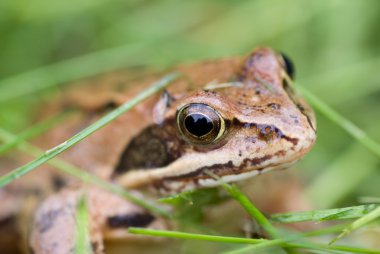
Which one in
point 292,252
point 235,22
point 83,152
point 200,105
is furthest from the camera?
point 235,22

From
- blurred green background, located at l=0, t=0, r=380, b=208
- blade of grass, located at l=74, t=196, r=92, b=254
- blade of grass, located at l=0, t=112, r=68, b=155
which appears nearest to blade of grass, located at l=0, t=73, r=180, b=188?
blade of grass, located at l=0, t=112, r=68, b=155

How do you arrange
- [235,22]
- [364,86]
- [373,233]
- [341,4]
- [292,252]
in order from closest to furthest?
[292,252]
[373,233]
[364,86]
[341,4]
[235,22]

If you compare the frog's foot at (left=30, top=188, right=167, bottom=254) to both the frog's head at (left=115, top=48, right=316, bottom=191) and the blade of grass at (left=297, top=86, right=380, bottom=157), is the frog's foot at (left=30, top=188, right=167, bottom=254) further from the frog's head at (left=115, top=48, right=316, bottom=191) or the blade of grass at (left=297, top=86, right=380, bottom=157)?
the blade of grass at (left=297, top=86, right=380, bottom=157)

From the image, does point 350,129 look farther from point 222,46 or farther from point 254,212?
point 222,46

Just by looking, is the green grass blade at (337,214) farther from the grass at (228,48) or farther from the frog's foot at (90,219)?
the grass at (228,48)

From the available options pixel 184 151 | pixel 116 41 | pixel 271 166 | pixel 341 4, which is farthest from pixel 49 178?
pixel 341 4

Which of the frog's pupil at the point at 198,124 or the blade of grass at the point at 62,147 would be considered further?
the frog's pupil at the point at 198,124

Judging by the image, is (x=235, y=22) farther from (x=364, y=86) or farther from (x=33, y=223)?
(x=33, y=223)

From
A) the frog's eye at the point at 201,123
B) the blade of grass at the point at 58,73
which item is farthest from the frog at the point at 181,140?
the blade of grass at the point at 58,73
